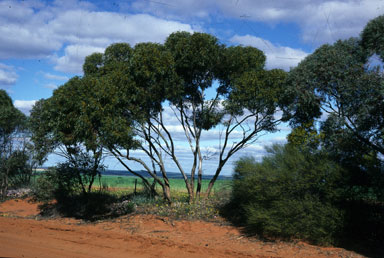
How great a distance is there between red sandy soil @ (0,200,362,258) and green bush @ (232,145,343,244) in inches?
18.2

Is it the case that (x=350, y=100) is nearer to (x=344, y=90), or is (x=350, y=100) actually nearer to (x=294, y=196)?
(x=344, y=90)

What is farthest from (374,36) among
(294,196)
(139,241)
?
(139,241)

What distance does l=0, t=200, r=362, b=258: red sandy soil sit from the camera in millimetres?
9492

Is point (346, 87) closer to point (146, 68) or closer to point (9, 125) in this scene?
point (146, 68)

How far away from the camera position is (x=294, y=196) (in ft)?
35.6

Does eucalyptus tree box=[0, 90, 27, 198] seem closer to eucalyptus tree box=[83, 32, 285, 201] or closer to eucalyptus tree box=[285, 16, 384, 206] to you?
eucalyptus tree box=[83, 32, 285, 201]

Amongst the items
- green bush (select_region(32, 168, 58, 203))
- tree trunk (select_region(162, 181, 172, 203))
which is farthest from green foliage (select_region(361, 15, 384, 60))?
green bush (select_region(32, 168, 58, 203))

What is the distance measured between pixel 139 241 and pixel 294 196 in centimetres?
493

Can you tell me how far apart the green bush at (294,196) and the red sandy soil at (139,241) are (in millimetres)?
462

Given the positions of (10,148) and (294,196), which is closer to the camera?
(294,196)

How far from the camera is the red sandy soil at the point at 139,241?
9492 mm

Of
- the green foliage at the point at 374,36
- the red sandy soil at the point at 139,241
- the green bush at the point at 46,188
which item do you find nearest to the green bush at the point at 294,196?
the red sandy soil at the point at 139,241

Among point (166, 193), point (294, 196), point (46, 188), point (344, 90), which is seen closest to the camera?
point (294, 196)

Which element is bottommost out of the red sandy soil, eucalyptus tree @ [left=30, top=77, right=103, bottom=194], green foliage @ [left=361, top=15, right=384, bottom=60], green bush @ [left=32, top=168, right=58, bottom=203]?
the red sandy soil
